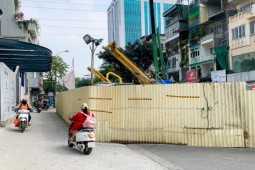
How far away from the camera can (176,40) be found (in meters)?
50.8

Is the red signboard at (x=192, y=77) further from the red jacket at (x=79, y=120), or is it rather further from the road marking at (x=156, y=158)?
the red jacket at (x=79, y=120)

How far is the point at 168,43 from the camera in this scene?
53.7 metres

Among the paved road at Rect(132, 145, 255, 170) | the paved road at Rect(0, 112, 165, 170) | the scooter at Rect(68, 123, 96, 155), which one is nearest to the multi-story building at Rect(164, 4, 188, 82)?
the paved road at Rect(132, 145, 255, 170)

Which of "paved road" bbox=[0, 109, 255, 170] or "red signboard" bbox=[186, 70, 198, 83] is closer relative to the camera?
"paved road" bbox=[0, 109, 255, 170]

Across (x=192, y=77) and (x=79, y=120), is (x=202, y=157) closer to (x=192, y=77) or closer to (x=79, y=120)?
(x=79, y=120)

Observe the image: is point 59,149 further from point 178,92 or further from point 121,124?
point 178,92

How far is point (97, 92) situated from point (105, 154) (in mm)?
2829

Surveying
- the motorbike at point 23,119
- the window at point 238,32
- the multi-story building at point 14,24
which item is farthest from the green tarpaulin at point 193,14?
the motorbike at point 23,119

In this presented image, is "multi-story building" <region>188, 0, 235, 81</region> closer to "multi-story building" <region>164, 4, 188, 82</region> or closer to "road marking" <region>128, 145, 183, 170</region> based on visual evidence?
"multi-story building" <region>164, 4, 188, 82</region>

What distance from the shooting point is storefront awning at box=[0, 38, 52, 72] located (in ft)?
52.1

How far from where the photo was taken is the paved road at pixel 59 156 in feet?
25.2

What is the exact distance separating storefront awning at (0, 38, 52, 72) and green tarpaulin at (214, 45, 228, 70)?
67.9 feet

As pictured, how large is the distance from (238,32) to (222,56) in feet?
12.5

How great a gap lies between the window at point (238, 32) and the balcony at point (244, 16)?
0.88 metres
